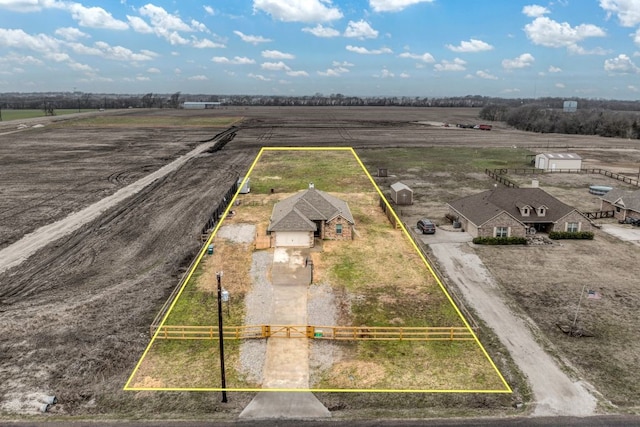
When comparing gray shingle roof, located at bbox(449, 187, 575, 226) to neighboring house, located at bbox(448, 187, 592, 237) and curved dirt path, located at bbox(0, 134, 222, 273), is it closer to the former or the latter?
neighboring house, located at bbox(448, 187, 592, 237)

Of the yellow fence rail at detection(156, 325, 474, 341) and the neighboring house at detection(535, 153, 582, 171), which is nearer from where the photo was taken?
the yellow fence rail at detection(156, 325, 474, 341)

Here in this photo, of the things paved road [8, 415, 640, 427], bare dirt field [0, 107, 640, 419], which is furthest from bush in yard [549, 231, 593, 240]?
paved road [8, 415, 640, 427]

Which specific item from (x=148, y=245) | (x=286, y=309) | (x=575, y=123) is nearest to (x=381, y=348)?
(x=286, y=309)

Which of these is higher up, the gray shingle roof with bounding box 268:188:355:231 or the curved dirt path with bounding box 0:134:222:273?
the gray shingle roof with bounding box 268:188:355:231

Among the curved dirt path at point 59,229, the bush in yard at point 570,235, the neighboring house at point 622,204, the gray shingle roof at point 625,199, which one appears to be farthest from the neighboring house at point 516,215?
the curved dirt path at point 59,229

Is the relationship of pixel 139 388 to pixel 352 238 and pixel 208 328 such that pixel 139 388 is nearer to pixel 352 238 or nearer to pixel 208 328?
A: pixel 208 328

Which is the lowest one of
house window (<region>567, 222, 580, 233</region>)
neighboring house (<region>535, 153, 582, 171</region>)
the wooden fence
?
house window (<region>567, 222, 580, 233</region>)
